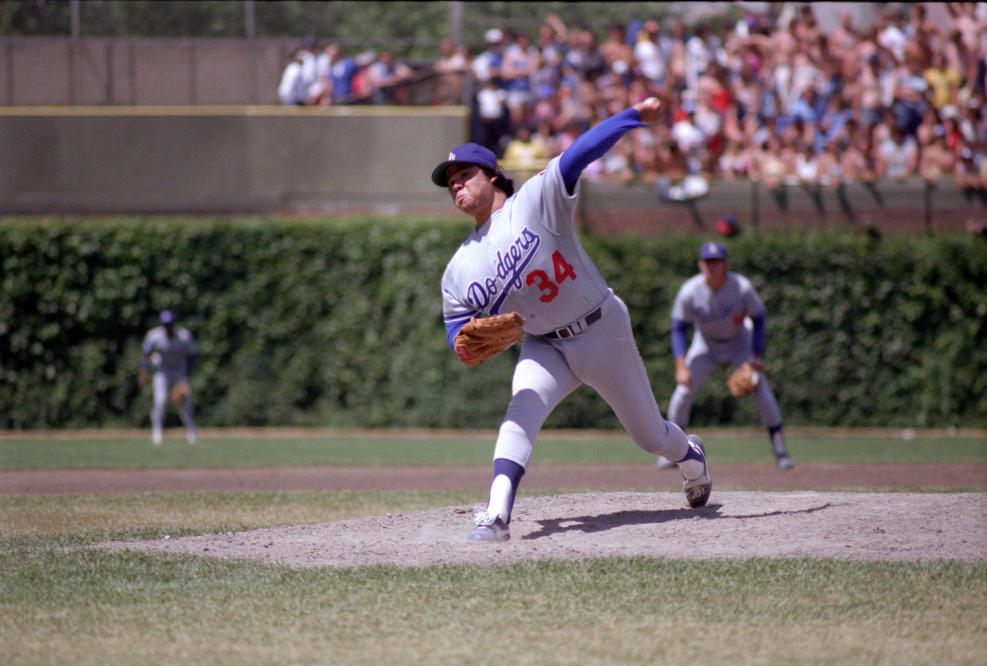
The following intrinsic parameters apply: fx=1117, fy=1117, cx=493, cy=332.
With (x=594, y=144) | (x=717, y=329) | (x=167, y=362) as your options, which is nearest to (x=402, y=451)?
(x=167, y=362)

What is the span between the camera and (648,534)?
230 inches

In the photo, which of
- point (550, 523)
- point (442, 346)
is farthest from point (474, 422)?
point (550, 523)

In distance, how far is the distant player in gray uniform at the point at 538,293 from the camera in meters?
5.56

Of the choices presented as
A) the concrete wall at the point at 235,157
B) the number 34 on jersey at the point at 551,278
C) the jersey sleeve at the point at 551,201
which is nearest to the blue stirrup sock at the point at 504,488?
the number 34 on jersey at the point at 551,278

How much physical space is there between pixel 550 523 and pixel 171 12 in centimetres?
1521

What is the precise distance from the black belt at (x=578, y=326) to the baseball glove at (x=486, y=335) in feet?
0.90

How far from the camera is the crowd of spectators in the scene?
16.8m

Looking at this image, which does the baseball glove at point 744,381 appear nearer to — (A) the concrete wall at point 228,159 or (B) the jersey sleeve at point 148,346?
(A) the concrete wall at point 228,159

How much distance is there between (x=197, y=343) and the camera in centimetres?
1666

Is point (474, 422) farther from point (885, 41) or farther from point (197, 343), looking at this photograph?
point (885, 41)

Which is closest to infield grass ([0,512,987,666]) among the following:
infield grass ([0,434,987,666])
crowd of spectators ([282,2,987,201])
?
infield grass ([0,434,987,666])

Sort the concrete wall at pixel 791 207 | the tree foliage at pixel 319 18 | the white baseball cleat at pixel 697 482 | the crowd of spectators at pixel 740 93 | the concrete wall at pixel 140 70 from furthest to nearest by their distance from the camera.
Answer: the tree foliage at pixel 319 18 → the concrete wall at pixel 140 70 → the crowd of spectators at pixel 740 93 → the concrete wall at pixel 791 207 → the white baseball cleat at pixel 697 482

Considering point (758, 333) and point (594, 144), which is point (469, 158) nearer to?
point (594, 144)

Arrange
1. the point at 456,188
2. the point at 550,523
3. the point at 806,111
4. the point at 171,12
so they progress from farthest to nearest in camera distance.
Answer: the point at 171,12 < the point at 806,111 < the point at 550,523 < the point at 456,188
